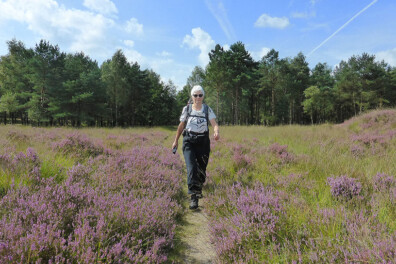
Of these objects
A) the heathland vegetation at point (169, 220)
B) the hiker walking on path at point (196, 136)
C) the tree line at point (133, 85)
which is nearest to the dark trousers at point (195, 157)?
the hiker walking on path at point (196, 136)

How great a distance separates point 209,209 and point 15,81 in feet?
156

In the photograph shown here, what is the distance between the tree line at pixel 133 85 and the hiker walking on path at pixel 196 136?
3130cm

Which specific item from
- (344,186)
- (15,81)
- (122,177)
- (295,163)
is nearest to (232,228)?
(344,186)

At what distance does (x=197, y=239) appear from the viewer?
2.64 metres

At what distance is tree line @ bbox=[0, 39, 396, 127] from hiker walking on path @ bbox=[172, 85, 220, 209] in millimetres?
31299

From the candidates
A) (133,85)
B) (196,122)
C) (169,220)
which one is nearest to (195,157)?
(196,122)

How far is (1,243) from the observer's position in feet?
4.61

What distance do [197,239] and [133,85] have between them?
43.9 m

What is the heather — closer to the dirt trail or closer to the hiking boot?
the dirt trail

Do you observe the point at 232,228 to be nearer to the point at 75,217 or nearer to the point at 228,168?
the point at 75,217

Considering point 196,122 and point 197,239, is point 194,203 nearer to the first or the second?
point 197,239

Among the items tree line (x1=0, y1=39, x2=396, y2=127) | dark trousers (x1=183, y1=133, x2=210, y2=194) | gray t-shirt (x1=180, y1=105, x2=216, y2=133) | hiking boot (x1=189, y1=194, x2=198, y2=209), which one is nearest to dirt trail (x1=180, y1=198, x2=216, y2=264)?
hiking boot (x1=189, y1=194, x2=198, y2=209)

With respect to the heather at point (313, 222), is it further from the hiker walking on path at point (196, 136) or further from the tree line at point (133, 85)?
the tree line at point (133, 85)

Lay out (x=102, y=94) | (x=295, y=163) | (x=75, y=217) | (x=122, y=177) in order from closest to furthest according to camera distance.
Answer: (x=75, y=217)
(x=122, y=177)
(x=295, y=163)
(x=102, y=94)
